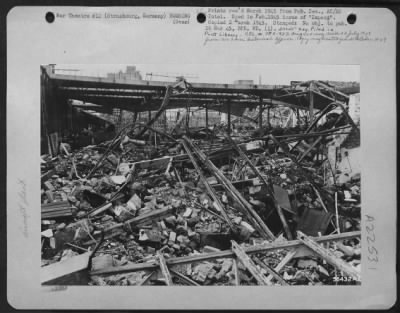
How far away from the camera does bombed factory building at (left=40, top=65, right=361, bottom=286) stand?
4.59 ft

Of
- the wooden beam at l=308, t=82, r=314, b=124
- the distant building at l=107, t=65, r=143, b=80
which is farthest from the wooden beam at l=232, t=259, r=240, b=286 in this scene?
the distant building at l=107, t=65, r=143, b=80

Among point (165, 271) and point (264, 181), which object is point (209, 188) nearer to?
point (264, 181)

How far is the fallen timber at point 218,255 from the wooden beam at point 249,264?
0.05ft

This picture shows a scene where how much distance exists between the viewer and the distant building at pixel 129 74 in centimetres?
139

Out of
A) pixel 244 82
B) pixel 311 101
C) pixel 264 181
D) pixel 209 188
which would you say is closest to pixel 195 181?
pixel 209 188

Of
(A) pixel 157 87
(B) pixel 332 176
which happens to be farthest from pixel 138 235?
(B) pixel 332 176

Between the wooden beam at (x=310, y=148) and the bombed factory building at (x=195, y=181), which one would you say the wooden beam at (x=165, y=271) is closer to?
the bombed factory building at (x=195, y=181)

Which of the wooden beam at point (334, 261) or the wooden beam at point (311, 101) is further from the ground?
the wooden beam at point (311, 101)

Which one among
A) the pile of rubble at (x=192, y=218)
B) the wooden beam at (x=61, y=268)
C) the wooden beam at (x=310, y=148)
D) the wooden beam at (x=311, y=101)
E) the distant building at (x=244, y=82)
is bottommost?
the wooden beam at (x=61, y=268)

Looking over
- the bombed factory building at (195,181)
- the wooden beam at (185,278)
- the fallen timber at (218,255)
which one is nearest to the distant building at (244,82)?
the bombed factory building at (195,181)

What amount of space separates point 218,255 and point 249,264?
105 millimetres

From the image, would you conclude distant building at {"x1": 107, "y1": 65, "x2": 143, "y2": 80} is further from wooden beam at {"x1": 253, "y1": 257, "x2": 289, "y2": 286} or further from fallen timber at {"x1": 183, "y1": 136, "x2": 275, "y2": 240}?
wooden beam at {"x1": 253, "y1": 257, "x2": 289, "y2": 286}

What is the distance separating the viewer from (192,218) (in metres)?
1.42

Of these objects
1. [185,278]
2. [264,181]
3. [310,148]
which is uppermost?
[310,148]
